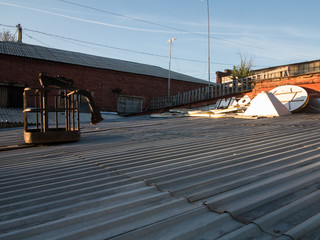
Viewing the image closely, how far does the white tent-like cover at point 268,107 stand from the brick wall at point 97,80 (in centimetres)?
1379

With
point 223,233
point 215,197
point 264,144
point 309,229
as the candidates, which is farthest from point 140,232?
point 264,144

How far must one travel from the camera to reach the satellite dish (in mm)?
8408

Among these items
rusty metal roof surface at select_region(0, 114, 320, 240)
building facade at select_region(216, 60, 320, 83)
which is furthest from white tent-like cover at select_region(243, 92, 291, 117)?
building facade at select_region(216, 60, 320, 83)

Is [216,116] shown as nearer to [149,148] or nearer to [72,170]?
[149,148]

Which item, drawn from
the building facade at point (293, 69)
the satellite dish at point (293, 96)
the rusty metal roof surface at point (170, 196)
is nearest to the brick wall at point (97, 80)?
the building facade at point (293, 69)

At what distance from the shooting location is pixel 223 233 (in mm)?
1299

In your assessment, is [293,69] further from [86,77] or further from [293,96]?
[86,77]

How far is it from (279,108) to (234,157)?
19.8ft

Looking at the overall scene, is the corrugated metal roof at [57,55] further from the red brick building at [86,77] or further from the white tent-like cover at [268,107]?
the white tent-like cover at [268,107]

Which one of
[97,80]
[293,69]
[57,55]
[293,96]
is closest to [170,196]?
[293,96]

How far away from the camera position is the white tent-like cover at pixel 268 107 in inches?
→ 311

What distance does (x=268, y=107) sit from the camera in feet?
26.1

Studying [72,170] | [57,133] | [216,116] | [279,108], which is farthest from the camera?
[216,116]

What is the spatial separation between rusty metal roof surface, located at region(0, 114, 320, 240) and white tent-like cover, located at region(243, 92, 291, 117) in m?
4.96
